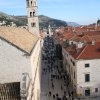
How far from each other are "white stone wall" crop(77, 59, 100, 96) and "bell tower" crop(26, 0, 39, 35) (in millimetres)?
26130

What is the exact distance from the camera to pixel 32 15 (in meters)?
75.3

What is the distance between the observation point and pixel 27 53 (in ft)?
84.9

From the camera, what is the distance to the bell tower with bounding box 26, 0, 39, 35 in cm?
7431

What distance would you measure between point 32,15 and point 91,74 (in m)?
27.9

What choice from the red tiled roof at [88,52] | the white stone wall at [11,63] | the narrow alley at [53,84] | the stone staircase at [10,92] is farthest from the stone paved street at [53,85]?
the stone staircase at [10,92]

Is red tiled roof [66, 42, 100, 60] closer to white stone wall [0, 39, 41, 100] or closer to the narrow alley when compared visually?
the narrow alley

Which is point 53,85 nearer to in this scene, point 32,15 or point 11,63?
point 32,15

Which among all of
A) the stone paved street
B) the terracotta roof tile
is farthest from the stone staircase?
the stone paved street

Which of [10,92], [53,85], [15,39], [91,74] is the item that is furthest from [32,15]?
[10,92]

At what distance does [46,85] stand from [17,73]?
3607 cm

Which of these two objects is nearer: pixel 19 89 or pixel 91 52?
pixel 19 89

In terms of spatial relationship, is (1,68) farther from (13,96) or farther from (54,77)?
(54,77)

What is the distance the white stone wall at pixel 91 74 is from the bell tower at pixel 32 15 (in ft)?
85.7

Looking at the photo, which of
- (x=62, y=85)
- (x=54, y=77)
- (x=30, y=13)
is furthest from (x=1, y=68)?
(x=30, y=13)
